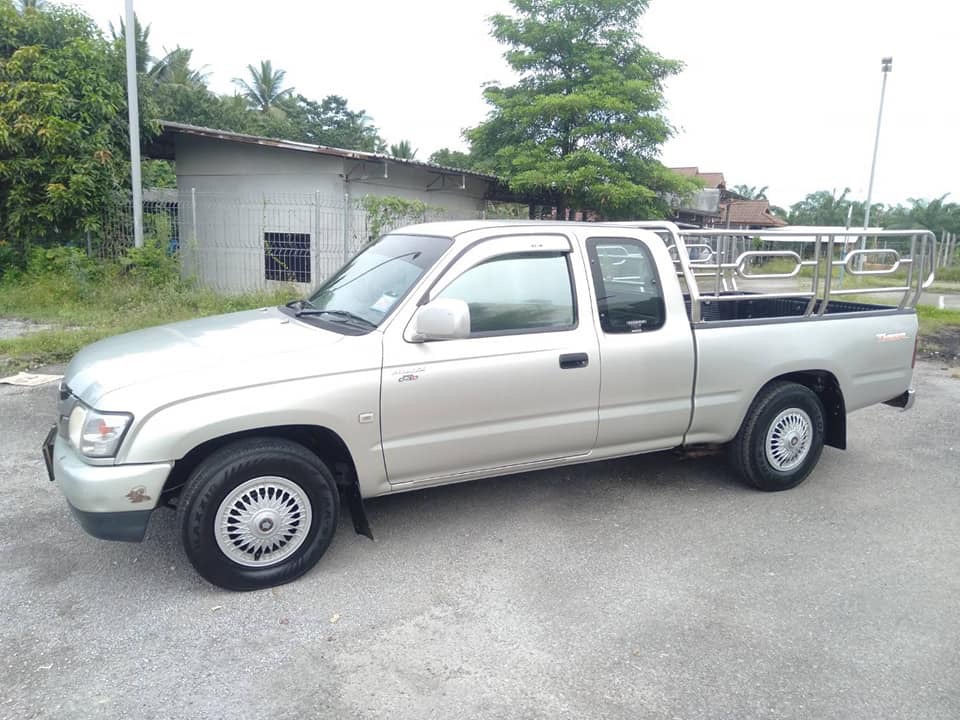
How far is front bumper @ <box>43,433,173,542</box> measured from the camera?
3.19 m

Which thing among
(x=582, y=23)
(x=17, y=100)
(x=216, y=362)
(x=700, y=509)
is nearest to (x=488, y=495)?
(x=700, y=509)

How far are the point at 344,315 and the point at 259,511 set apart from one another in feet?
3.93

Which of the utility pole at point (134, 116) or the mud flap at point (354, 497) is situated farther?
the utility pole at point (134, 116)

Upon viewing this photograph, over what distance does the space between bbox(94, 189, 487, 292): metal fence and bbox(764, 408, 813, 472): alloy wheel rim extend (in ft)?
34.3

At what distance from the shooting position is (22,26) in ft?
42.2

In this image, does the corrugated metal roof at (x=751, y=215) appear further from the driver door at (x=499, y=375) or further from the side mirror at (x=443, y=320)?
the side mirror at (x=443, y=320)

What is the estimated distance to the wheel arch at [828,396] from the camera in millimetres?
5027

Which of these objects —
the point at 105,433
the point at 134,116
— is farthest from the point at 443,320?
the point at 134,116

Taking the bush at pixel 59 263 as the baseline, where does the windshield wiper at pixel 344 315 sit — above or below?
above

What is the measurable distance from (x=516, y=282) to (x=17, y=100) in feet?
40.4

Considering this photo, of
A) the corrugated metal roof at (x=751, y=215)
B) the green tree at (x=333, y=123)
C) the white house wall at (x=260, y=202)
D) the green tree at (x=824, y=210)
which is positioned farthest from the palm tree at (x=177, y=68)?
the green tree at (x=824, y=210)

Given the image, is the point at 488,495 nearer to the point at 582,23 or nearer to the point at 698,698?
the point at 698,698

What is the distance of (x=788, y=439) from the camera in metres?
4.96

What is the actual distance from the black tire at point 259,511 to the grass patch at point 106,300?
23.3 ft
